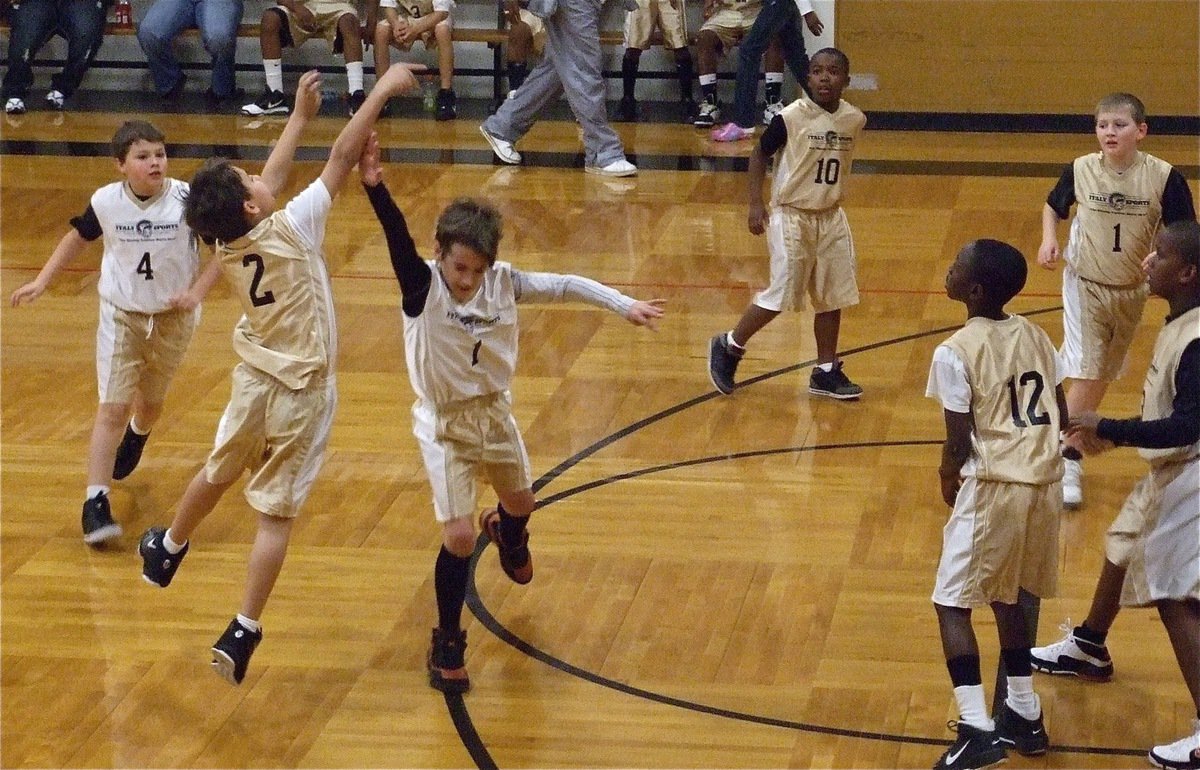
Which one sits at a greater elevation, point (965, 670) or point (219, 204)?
point (219, 204)

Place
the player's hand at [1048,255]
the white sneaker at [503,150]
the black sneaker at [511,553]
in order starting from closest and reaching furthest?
the black sneaker at [511,553], the player's hand at [1048,255], the white sneaker at [503,150]

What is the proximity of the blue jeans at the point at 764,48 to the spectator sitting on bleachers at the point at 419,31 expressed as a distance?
2229mm

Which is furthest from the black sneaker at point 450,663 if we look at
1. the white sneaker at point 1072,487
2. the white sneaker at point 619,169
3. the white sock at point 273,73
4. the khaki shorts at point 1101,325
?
the white sock at point 273,73

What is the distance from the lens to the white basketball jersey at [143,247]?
529 cm

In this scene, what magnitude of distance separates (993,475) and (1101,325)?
1839mm

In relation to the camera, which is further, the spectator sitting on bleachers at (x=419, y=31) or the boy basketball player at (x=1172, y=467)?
the spectator sitting on bleachers at (x=419, y=31)

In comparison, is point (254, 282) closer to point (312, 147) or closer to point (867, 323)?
point (867, 323)

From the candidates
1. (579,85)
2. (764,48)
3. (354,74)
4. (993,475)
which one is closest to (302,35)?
(354,74)

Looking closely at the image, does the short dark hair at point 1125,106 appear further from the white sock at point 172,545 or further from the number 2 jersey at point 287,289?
the white sock at point 172,545

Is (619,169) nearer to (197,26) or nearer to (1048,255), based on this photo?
(197,26)

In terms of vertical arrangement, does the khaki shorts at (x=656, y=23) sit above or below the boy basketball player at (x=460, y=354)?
below

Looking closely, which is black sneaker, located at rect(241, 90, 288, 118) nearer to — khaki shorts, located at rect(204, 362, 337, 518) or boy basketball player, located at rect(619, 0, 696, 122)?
boy basketball player, located at rect(619, 0, 696, 122)

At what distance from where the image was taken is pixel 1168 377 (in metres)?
3.80

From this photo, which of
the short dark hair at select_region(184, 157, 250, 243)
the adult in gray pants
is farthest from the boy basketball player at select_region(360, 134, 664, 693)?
the adult in gray pants
